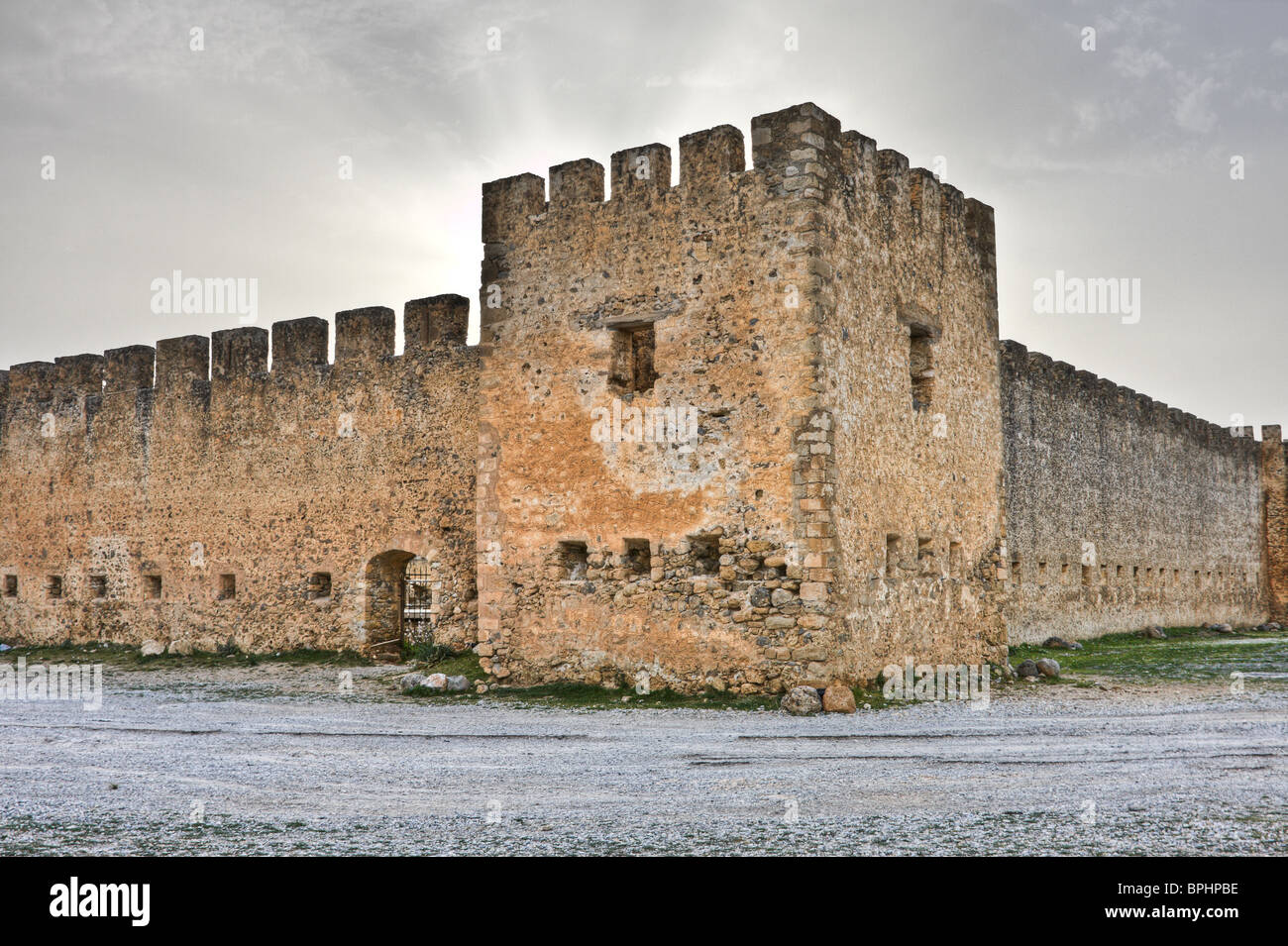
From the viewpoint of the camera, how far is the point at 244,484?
51.9 ft

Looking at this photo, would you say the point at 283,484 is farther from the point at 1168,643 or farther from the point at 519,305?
the point at 1168,643

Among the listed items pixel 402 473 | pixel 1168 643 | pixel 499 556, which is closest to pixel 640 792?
pixel 499 556

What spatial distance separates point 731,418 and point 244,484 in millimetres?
8446

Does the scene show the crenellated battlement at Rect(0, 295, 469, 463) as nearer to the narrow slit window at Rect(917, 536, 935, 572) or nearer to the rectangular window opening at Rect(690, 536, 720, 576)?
the rectangular window opening at Rect(690, 536, 720, 576)

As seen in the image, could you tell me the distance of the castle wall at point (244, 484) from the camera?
559 inches

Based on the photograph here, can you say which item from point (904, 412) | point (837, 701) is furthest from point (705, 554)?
point (904, 412)

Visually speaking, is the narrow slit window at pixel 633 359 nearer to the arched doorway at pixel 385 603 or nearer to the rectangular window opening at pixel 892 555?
the rectangular window opening at pixel 892 555

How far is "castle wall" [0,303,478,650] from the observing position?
14203 mm

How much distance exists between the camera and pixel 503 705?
10430 mm

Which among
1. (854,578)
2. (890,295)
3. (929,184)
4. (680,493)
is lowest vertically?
(854,578)

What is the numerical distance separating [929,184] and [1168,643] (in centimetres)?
1063

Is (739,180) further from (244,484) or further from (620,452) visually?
(244,484)

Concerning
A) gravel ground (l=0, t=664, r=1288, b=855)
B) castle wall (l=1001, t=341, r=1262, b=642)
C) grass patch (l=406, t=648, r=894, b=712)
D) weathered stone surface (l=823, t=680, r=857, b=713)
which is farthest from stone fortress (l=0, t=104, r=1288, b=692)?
gravel ground (l=0, t=664, r=1288, b=855)

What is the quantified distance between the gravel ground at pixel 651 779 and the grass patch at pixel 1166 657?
260cm
